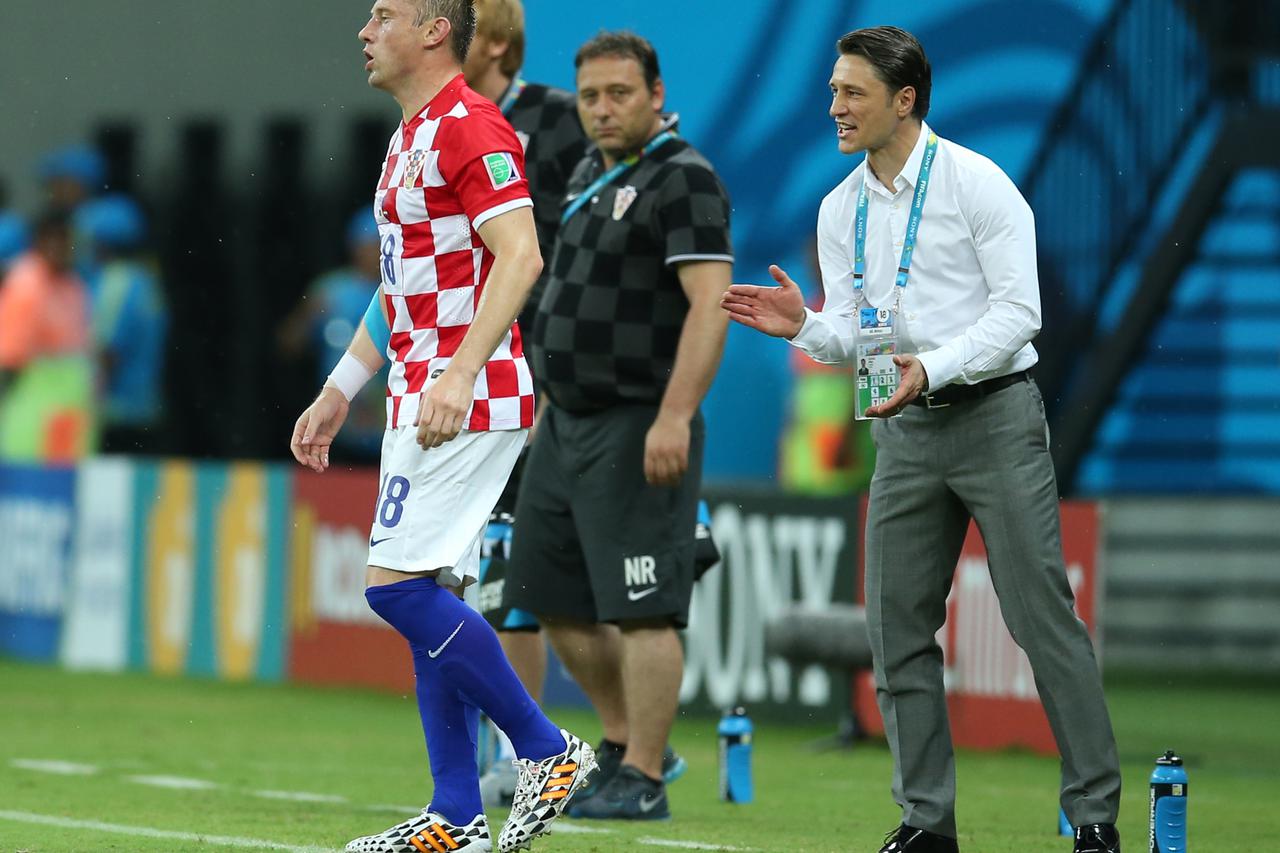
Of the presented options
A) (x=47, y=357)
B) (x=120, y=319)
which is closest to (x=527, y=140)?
(x=47, y=357)

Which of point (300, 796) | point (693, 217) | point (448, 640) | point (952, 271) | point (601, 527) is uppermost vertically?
point (693, 217)

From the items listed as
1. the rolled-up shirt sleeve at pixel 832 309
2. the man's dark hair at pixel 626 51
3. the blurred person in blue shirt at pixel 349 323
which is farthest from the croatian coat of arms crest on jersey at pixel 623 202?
the blurred person in blue shirt at pixel 349 323

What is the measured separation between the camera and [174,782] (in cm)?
832

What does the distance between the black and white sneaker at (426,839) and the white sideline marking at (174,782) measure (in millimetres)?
2445

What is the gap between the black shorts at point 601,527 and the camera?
726cm

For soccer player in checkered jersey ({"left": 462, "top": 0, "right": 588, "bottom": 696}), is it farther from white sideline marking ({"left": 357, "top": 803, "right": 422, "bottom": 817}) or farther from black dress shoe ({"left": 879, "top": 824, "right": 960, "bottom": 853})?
black dress shoe ({"left": 879, "top": 824, "right": 960, "bottom": 853})

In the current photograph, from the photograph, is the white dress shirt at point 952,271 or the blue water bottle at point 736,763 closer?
the white dress shirt at point 952,271

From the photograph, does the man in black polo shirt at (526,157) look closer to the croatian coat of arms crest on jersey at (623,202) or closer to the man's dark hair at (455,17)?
the croatian coat of arms crest on jersey at (623,202)

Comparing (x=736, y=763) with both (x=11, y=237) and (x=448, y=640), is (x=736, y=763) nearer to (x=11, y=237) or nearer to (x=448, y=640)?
(x=448, y=640)

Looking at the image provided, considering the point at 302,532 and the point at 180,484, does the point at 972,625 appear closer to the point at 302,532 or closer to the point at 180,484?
the point at 302,532

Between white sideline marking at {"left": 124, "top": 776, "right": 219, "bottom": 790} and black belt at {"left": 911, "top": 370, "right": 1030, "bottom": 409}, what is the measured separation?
3359 millimetres

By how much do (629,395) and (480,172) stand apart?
174cm

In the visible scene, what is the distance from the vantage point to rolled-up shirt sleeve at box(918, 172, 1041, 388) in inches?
224

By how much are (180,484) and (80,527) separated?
778mm
